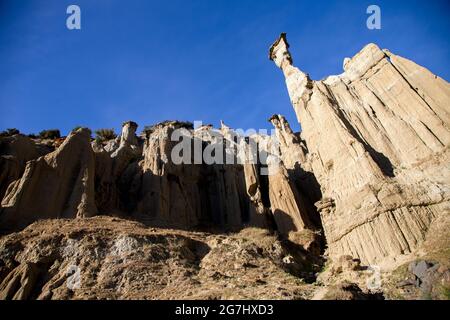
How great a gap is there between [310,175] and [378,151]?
1305cm

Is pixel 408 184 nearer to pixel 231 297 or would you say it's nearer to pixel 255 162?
pixel 231 297

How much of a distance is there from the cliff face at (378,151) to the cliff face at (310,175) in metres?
0.08

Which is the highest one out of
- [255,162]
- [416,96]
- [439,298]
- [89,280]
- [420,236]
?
[255,162]

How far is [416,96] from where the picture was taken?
24984 mm

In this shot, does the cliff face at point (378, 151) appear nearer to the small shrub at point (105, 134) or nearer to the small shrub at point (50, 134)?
the small shrub at point (105, 134)

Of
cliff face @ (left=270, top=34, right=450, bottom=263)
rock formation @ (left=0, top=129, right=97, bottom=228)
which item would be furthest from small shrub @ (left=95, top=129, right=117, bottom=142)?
cliff face @ (left=270, top=34, right=450, bottom=263)

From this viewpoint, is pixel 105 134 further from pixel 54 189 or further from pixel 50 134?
pixel 54 189

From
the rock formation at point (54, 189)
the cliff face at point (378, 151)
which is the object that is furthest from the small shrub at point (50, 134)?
the cliff face at point (378, 151)

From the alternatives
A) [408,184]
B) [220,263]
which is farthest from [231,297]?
[408,184]

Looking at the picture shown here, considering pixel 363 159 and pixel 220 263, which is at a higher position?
pixel 363 159

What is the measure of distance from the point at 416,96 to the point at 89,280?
2458 centimetres

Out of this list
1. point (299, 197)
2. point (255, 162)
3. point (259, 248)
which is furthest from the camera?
point (255, 162)

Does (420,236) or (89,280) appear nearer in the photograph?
(89,280)

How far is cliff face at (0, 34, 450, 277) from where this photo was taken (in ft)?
66.8
